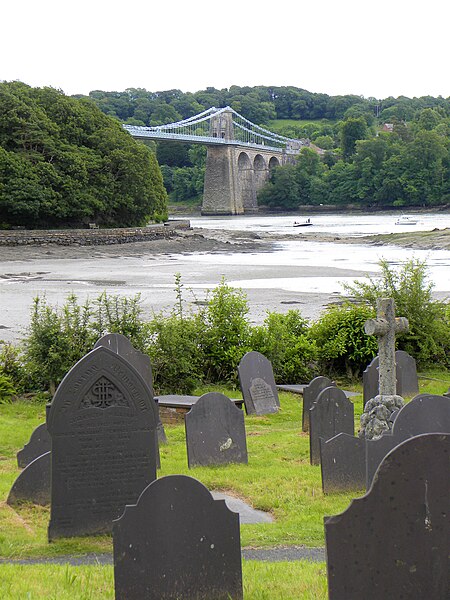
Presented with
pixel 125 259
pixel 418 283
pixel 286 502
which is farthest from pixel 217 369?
pixel 125 259

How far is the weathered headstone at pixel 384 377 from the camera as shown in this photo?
8.16 metres

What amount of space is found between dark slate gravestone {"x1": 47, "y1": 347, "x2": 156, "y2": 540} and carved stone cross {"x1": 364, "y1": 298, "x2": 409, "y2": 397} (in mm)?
2848

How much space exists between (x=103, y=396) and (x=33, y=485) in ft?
4.39

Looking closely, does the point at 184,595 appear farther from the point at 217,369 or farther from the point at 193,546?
the point at 217,369

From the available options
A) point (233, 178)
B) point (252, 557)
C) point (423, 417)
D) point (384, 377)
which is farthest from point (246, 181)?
point (252, 557)

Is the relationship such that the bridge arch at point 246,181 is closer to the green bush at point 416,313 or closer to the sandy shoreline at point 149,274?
the sandy shoreline at point 149,274

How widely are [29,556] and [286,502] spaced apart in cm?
227

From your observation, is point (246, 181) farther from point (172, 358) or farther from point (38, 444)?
point (38, 444)

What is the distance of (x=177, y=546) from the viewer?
15.8ft

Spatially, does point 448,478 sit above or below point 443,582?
above

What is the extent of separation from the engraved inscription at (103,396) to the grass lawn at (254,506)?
1.01 metres

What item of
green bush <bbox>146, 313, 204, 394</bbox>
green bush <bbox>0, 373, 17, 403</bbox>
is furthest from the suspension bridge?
green bush <bbox>0, 373, 17, 403</bbox>

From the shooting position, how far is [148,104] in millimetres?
154375

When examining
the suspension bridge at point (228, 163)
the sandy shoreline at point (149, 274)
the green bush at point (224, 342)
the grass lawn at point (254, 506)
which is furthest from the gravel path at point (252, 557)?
the suspension bridge at point (228, 163)
